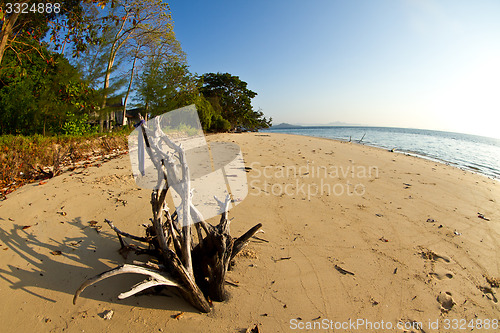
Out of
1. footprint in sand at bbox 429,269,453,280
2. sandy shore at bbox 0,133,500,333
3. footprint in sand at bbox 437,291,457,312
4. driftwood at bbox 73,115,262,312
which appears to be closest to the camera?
driftwood at bbox 73,115,262,312

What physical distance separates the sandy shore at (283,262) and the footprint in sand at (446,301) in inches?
0.4

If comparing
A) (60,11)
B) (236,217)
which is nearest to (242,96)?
(60,11)

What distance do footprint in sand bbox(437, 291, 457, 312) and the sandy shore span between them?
1 centimetres

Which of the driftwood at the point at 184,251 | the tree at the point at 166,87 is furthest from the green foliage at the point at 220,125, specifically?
the driftwood at the point at 184,251

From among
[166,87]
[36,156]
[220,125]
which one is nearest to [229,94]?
[220,125]

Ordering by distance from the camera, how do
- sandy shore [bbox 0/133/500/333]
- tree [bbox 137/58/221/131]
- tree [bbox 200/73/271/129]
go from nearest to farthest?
sandy shore [bbox 0/133/500/333] → tree [bbox 137/58/221/131] → tree [bbox 200/73/271/129]

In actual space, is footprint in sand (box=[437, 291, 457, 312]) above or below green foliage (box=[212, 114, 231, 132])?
below

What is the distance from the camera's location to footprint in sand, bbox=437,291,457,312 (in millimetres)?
2330

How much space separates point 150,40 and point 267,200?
17004 mm

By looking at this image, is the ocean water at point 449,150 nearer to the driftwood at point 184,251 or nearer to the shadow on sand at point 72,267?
the driftwood at point 184,251

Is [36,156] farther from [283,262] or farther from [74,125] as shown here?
[283,262]

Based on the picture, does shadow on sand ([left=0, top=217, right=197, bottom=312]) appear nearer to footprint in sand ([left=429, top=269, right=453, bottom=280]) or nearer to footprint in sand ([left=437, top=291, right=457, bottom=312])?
footprint in sand ([left=437, top=291, right=457, bottom=312])

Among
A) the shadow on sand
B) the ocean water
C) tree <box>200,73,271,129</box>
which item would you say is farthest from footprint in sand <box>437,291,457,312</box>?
tree <box>200,73,271,129</box>

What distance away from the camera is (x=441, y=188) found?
609 cm
